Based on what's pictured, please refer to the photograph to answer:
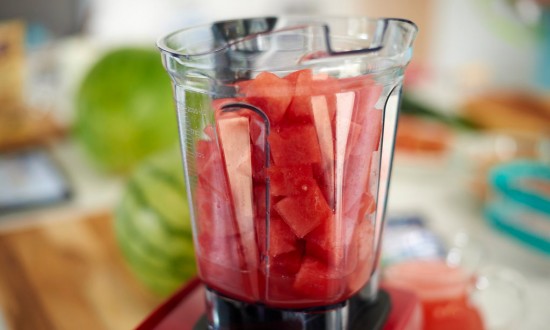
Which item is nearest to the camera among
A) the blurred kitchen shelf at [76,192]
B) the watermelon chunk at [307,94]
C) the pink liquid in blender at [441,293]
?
the watermelon chunk at [307,94]

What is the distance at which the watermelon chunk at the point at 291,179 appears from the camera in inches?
14.8

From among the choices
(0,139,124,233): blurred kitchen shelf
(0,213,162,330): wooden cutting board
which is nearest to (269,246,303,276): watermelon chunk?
(0,213,162,330): wooden cutting board

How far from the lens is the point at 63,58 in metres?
1.12

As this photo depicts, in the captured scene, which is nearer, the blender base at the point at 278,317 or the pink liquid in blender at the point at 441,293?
the blender base at the point at 278,317

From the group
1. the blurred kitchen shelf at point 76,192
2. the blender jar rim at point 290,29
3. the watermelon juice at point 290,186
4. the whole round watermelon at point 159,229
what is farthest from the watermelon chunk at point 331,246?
the blurred kitchen shelf at point 76,192

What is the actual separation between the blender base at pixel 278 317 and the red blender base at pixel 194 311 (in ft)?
0.05

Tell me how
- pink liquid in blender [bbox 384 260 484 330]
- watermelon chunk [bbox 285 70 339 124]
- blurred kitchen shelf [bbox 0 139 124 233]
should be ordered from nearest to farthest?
watermelon chunk [bbox 285 70 339 124] < pink liquid in blender [bbox 384 260 484 330] < blurred kitchen shelf [bbox 0 139 124 233]

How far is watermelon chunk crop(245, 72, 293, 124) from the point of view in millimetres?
368

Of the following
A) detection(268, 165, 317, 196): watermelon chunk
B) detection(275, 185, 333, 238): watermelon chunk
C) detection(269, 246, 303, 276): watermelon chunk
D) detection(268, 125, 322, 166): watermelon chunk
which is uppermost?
detection(268, 125, 322, 166): watermelon chunk

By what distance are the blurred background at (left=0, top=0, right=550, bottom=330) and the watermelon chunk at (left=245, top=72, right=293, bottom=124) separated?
0.76 ft

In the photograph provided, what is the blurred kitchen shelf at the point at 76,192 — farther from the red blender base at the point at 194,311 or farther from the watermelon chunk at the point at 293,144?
the watermelon chunk at the point at 293,144

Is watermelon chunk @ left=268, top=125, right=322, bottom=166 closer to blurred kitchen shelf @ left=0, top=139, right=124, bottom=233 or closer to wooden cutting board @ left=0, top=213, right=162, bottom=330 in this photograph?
wooden cutting board @ left=0, top=213, right=162, bottom=330

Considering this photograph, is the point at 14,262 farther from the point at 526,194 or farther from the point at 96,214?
the point at 526,194

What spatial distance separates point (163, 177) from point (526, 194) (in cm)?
42
